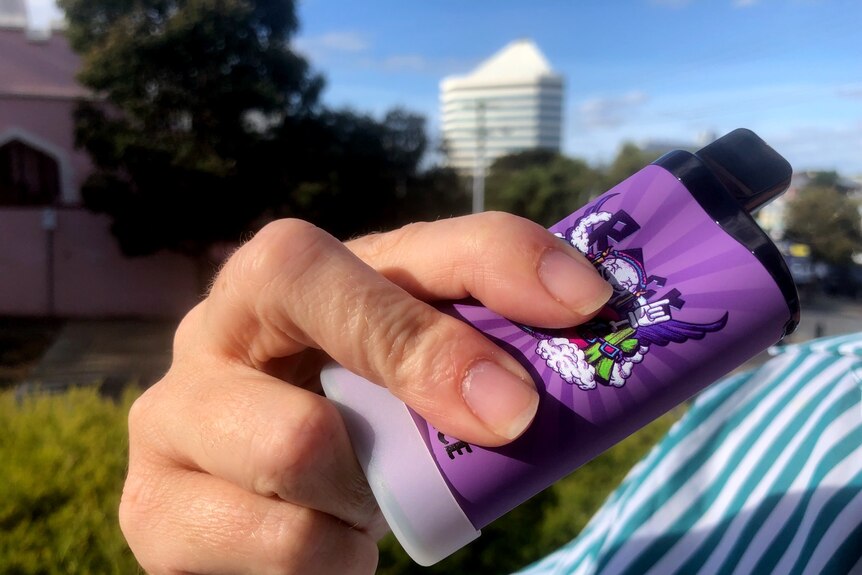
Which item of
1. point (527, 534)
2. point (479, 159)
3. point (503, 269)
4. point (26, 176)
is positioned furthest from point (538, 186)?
point (503, 269)

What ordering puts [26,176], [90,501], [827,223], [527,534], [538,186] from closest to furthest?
[90,501], [827,223], [527,534], [26,176], [538,186]

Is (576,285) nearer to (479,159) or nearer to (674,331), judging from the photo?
(674,331)

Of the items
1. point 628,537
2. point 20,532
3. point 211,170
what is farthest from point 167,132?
point 628,537

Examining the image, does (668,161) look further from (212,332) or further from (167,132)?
(167,132)

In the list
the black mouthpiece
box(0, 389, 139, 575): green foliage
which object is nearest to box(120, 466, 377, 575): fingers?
the black mouthpiece

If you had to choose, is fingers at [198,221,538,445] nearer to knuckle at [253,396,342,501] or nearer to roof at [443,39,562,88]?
knuckle at [253,396,342,501]

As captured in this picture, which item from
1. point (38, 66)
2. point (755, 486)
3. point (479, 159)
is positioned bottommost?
point (479, 159)
